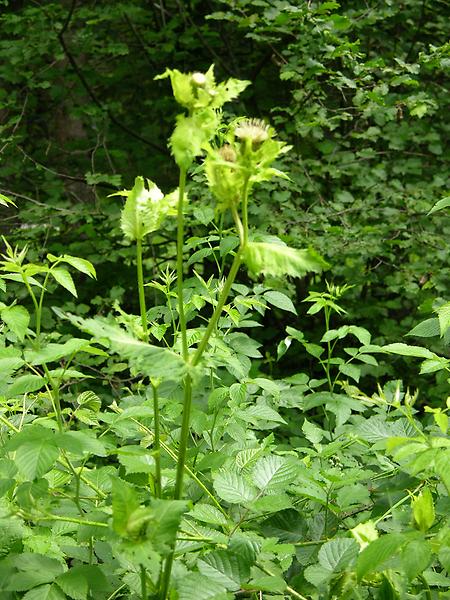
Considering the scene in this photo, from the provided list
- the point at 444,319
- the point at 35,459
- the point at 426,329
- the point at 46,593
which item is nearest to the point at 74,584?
the point at 46,593

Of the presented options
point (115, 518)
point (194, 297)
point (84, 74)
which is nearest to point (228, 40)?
point (84, 74)

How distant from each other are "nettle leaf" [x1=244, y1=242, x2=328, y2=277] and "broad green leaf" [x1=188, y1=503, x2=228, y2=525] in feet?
1.46

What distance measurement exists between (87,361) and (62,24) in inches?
82.8

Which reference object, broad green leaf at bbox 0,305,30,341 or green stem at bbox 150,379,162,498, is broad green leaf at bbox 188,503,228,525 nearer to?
green stem at bbox 150,379,162,498

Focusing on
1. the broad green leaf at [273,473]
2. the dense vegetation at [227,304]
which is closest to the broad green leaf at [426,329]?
the dense vegetation at [227,304]

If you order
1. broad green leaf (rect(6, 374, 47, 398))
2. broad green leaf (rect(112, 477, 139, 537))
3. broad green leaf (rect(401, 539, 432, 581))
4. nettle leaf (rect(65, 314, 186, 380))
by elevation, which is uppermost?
nettle leaf (rect(65, 314, 186, 380))

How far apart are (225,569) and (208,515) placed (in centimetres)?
13

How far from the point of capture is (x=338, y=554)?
3.42ft

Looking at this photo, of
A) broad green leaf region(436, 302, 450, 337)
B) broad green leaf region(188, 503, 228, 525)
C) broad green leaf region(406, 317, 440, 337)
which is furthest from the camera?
broad green leaf region(406, 317, 440, 337)

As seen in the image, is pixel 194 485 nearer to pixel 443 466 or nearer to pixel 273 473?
pixel 273 473

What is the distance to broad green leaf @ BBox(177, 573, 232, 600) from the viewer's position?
0.94m

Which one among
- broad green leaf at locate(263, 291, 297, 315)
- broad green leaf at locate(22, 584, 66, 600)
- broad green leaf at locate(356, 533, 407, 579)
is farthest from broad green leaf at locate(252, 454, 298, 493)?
broad green leaf at locate(263, 291, 297, 315)

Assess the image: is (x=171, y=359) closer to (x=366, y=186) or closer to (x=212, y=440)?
(x=212, y=440)

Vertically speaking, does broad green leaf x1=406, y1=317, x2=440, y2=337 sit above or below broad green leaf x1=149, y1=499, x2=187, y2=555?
below
